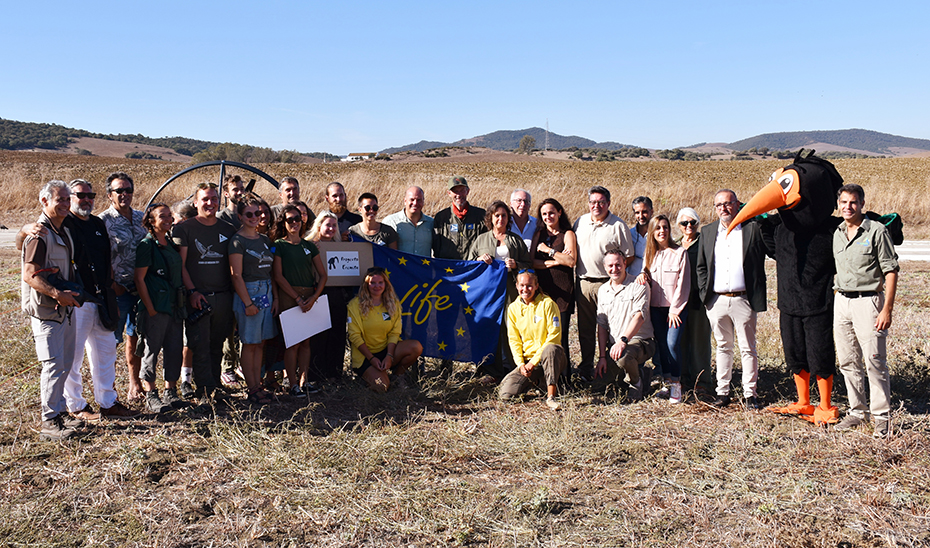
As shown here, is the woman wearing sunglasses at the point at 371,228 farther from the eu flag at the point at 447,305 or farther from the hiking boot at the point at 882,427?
the hiking boot at the point at 882,427

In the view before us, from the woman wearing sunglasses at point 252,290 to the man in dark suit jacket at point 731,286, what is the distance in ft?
13.0

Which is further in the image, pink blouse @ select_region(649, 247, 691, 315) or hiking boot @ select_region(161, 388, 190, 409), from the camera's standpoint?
pink blouse @ select_region(649, 247, 691, 315)

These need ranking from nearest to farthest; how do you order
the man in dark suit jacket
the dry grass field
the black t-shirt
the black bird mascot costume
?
the dry grass field
the black t-shirt
the black bird mascot costume
the man in dark suit jacket

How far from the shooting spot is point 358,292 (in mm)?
6277

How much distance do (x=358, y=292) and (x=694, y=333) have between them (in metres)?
3.34

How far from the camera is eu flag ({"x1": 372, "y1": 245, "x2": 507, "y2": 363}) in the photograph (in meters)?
6.62

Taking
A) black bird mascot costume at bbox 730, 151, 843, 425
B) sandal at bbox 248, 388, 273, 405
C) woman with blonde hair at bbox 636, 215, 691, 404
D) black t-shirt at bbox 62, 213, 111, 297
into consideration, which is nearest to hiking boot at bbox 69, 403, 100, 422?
black t-shirt at bbox 62, 213, 111, 297

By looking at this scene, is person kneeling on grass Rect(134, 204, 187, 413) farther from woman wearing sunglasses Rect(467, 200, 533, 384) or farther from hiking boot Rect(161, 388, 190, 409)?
woman wearing sunglasses Rect(467, 200, 533, 384)

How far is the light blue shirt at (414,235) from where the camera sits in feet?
22.2

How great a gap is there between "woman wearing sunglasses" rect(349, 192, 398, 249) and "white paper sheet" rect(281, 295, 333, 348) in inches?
33.1

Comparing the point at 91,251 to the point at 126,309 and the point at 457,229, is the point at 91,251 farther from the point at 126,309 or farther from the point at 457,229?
the point at 457,229

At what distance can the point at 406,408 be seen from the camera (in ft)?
18.6

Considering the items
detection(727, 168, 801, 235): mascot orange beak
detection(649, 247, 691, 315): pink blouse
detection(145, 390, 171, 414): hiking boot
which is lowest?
detection(145, 390, 171, 414): hiking boot

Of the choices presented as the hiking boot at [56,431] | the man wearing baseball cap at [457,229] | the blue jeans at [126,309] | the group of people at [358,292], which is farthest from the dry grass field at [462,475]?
the man wearing baseball cap at [457,229]
